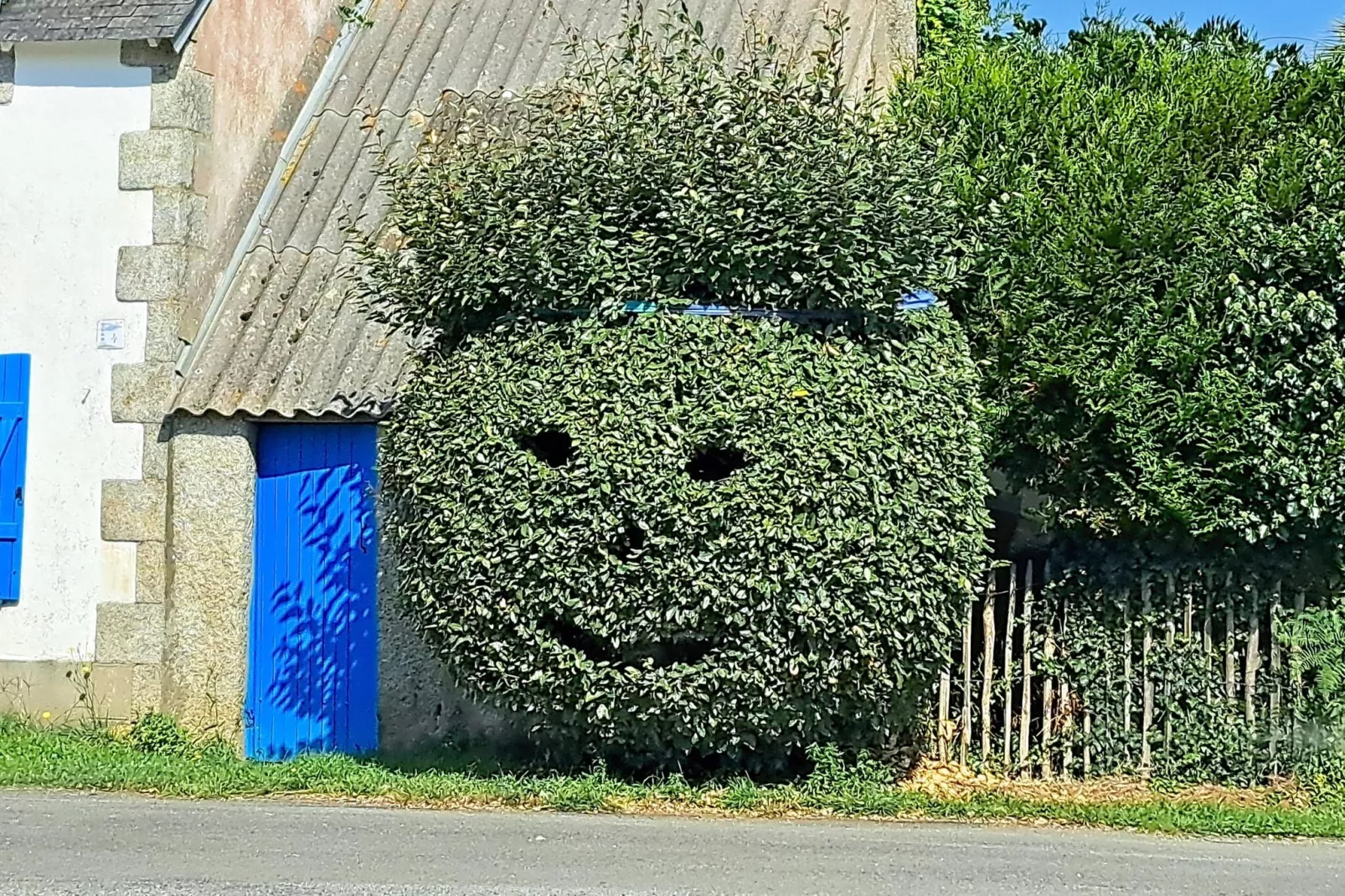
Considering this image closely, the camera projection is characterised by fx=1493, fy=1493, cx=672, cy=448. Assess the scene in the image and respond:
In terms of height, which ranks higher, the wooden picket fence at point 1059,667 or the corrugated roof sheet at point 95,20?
the corrugated roof sheet at point 95,20

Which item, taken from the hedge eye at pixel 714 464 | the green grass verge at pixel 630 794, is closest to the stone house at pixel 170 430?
the green grass verge at pixel 630 794

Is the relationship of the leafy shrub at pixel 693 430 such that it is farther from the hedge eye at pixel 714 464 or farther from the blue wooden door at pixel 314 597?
the blue wooden door at pixel 314 597

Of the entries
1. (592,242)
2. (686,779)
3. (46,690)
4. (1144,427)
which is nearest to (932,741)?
(686,779)

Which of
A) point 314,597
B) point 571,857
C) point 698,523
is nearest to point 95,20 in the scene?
point 314,597

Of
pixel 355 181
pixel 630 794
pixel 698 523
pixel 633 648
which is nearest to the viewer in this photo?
pixel 698 523

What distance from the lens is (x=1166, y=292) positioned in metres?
7.96

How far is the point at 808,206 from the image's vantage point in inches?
293

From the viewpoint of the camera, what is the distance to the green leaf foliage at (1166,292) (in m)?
7.69

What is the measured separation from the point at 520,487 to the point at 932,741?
291cm

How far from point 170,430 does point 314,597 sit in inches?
54.8

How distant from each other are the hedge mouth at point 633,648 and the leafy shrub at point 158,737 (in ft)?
9.57

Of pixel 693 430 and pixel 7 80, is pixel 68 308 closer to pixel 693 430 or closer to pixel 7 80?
pixel 7 80

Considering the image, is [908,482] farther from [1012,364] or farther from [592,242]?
[592,242]

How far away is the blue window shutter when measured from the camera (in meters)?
9.43
